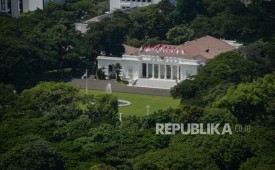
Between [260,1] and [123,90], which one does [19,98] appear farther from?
[260,1]

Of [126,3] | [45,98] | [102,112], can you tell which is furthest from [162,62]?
[126,3]

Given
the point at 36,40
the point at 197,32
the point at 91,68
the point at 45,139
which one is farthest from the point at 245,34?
the point at 45,139

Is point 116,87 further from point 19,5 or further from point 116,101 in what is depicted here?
point 19,5

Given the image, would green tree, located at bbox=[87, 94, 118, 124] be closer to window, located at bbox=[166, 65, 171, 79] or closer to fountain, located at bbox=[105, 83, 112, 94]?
fountain, located at bbox=[105, 83, 112, 94]

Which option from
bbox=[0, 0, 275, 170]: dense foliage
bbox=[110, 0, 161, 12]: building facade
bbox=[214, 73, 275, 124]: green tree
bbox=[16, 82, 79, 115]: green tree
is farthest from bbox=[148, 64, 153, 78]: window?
bbox=[110, 0, 161, 12]: building facade

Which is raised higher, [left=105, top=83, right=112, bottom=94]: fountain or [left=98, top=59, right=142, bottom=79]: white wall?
[left=98, top=59, right=142, bottom=79]: white wall
